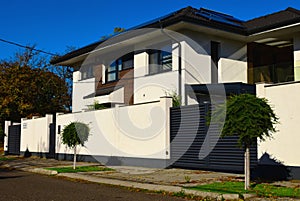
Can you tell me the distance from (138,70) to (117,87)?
7.81 ft

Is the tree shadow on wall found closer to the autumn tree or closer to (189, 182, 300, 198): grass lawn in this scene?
(189, 182, 300, 198): grass lawn

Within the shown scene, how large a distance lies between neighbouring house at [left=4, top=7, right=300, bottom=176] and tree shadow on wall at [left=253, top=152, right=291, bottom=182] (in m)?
1.16

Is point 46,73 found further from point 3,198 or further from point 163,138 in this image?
point 3,198

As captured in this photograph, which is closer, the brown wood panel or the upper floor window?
the brown wood panel

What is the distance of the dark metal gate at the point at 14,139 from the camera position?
28.0 metres

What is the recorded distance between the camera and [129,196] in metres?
9.34

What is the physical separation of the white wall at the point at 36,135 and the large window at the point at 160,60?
25.9 ft

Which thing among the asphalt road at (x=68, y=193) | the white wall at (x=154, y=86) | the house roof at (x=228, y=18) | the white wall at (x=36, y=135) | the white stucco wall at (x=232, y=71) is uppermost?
the house roof at (x=228, y=18)

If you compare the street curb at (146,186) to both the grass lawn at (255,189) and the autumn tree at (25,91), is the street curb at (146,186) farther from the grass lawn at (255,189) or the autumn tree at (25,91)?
the autumn tree at (25,91)

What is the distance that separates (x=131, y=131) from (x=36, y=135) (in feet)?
34.5

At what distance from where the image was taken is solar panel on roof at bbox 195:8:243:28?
18.8 meters

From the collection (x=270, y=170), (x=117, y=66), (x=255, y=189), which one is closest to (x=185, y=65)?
→ (x=117, y=66)

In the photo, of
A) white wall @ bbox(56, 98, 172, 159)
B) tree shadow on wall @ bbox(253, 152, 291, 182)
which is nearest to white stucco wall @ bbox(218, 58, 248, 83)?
white wall @ bbox(56, 98, 172, 159)

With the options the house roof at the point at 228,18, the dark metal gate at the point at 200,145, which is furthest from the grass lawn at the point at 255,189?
the house roof at the point at 228,18
